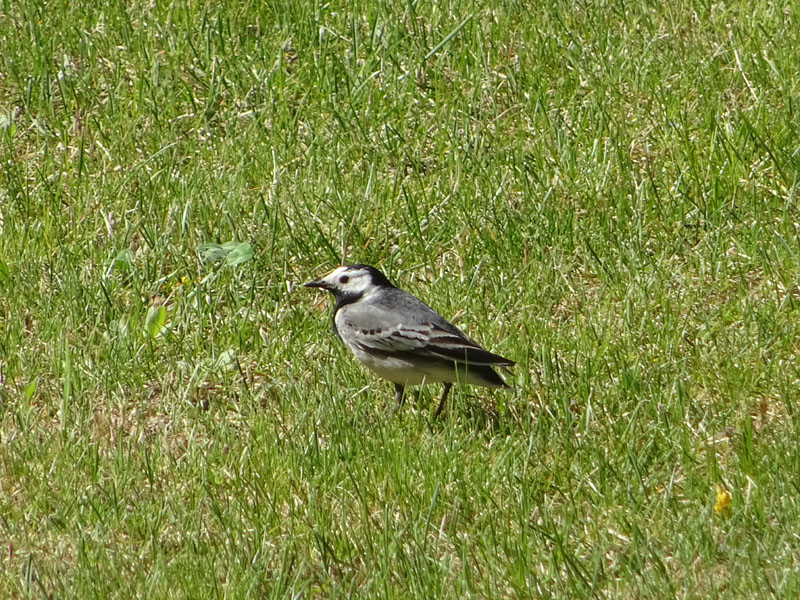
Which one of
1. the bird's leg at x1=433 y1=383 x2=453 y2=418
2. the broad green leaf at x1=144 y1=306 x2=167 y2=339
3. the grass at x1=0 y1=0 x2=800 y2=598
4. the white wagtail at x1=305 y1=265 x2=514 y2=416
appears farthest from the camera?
the broad green leaf at x1=144 y1=306 x2=167 y2=339

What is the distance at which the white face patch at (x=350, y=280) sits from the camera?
667 cm

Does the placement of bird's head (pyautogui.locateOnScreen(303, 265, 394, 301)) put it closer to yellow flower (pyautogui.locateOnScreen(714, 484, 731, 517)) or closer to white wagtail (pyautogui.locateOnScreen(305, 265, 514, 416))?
white wagtail (pyautogui.locateOnScreen(305, 265, 514, 416))

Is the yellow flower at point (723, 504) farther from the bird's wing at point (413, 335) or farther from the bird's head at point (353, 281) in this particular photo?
the bird's head at point (353, 281)

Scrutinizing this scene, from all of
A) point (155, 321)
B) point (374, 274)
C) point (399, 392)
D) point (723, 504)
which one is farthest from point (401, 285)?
point (723, 504)

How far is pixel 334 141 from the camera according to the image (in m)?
7.93

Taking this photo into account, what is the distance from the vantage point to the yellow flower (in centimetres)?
488

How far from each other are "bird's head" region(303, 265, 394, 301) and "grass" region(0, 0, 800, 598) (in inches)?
11.3

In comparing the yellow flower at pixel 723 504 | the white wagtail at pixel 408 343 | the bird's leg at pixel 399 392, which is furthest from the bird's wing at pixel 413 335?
the yellow flower at pixel 723 504

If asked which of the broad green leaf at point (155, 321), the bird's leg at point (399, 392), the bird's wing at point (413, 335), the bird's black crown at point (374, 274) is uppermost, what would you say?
the bird's black crown at point (374, 274)

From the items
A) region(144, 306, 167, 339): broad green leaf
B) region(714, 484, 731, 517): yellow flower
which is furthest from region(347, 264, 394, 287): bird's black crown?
region(714, 484, 731, 517): yellow flower

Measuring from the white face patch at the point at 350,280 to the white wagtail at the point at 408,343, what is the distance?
0.06 metres

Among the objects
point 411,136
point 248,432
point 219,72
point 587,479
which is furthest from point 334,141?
point 587,479

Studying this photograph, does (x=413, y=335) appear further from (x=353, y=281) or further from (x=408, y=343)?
(x=353, y=281)

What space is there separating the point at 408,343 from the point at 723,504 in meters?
1.86
